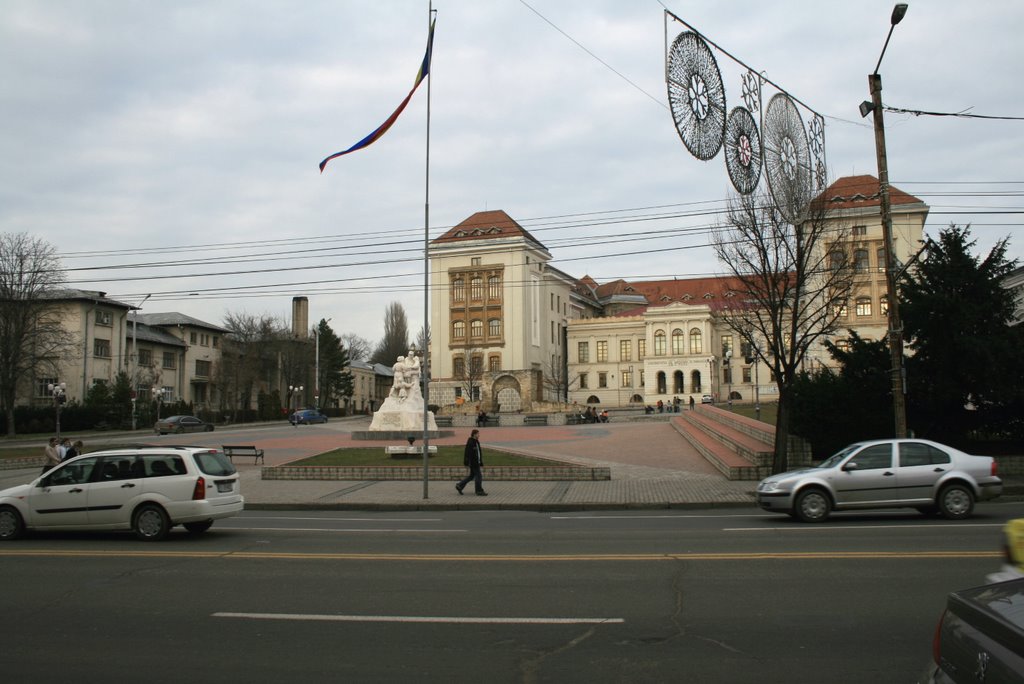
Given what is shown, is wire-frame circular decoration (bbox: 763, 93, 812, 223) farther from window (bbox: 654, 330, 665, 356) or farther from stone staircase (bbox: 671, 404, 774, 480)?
window (bbox: 654, 330, 665, 356)

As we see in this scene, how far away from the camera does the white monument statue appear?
140ft

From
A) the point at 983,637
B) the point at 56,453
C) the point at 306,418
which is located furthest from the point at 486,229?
the point at 983,637

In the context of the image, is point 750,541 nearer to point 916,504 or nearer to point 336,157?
point 916,504

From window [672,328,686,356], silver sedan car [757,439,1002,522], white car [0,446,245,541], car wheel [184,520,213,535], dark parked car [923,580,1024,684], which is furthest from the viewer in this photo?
window [672,328,686,356]

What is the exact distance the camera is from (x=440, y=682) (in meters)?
5.71

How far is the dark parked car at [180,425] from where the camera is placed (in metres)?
57.9

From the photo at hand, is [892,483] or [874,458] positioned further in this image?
[874,458]

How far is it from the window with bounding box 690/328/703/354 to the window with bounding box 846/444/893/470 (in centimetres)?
8727

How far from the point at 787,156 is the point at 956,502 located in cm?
810

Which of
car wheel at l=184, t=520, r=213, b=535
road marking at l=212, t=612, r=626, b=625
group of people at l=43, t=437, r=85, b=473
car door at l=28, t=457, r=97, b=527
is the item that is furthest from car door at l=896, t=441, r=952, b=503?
group of people at l=43, t=437, r=85, b=473

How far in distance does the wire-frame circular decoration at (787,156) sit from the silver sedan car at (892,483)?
6472 mm

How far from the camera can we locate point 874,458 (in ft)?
50.5

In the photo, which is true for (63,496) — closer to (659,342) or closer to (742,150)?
(742,150)

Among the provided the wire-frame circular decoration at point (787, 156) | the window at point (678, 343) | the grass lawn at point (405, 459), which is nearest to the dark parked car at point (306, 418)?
the grass lawn at point (405, 459)
